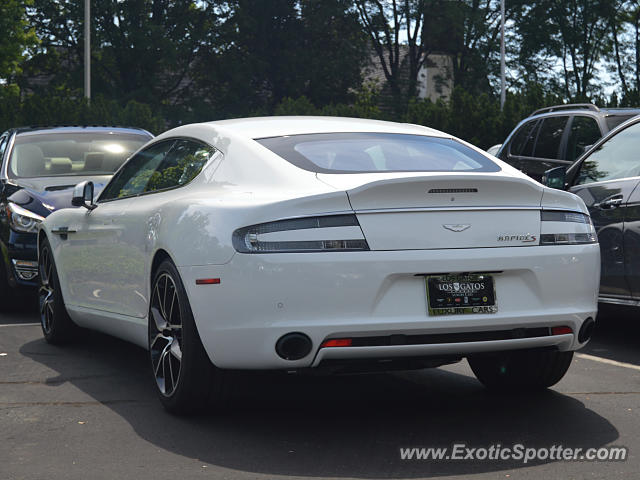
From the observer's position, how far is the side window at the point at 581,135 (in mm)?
10992

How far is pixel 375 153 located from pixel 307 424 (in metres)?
1.38

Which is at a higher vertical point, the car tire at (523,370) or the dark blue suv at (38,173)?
the dark blue suv at (38,173)

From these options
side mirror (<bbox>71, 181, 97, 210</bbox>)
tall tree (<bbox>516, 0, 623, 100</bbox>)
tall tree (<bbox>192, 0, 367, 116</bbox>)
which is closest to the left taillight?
side mirror (<bbox>71, 181, 97, 210</bbox>)

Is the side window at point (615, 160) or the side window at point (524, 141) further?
the side window at point (524, 141)

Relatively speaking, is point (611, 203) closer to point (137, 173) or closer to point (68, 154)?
point (137, 173)

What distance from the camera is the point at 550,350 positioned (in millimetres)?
5172

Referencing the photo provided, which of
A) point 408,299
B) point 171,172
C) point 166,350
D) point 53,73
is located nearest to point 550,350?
point 408,299

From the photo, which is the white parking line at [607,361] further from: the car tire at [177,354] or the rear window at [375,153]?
the car tire at [177,354]

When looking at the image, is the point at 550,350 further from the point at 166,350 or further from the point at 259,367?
the point at 166,350

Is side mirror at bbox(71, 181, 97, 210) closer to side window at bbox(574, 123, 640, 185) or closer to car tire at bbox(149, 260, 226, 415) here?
car tire at bbox(149, 260, 226, 415)

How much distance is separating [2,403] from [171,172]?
60.5 inches

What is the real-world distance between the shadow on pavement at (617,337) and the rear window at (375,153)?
7.10 feet

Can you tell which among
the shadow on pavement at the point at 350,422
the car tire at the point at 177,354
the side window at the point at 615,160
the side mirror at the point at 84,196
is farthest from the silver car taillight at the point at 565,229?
the side mirror at the point at 84,196

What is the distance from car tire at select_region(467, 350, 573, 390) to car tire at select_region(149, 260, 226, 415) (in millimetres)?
1383
